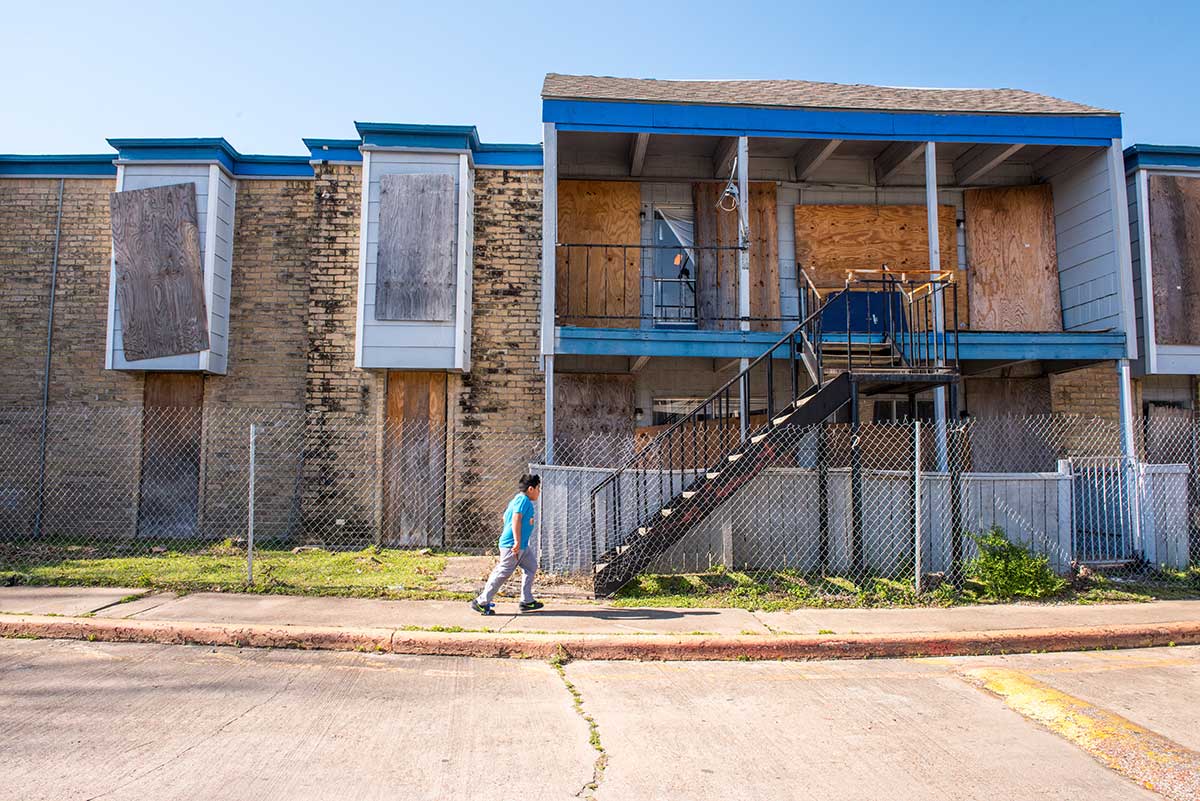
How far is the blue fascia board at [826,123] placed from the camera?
10180mm

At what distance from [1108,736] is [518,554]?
4.51 meters

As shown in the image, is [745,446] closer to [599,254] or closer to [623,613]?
[623,613]

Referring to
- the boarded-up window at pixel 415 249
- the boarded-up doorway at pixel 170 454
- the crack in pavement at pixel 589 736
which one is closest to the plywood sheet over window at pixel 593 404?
the boarded-up window at pixel 415 249

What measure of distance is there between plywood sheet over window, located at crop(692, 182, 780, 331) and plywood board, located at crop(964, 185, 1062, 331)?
3.16m

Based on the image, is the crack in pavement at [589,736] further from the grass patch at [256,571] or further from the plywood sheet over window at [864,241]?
the plywood sheet over window at [864,241]

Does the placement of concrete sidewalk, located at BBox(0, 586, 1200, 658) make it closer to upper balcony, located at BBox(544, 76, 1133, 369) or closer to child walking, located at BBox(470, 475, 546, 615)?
child walking, located at BBox(470, 475, 546, 615)

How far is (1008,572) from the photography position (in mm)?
8016

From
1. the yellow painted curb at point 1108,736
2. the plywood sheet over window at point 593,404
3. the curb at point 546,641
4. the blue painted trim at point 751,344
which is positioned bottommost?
the yellow painted curb at point 1108,736

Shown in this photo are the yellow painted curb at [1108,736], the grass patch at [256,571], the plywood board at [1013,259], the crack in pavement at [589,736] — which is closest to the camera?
the crack in pavement at [589,736]

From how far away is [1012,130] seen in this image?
1055 cm

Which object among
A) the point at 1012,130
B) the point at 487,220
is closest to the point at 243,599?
the point at 487,220

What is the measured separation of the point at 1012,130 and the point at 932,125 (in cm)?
113

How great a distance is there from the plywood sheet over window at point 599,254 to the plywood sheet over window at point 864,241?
2608mm

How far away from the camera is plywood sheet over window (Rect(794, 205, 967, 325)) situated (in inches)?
471
